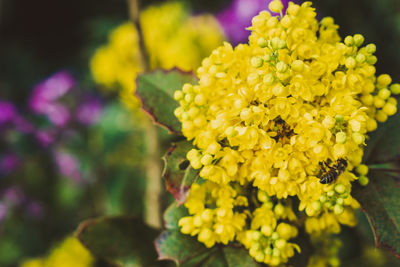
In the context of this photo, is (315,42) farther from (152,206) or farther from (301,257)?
(152,206)

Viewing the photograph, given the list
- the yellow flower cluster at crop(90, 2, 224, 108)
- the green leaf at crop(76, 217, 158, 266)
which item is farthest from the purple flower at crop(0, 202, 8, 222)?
the green leaf at crop(76, 217, 158, 266)

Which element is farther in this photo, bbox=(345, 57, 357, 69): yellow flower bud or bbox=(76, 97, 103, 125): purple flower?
bbox=(76, 97, 103, 125): purple flower

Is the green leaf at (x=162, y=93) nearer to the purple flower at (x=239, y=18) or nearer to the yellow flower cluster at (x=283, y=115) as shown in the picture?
the yellow flower cluster at (x=283, y=115)

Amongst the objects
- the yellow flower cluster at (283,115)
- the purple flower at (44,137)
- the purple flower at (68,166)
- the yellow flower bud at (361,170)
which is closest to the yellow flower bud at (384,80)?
the yellow flower cluster at (283,115)

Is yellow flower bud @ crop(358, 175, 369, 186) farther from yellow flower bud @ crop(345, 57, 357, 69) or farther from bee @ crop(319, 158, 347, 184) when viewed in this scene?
yellow flower bud @ crop(345, 57, 357, 69)

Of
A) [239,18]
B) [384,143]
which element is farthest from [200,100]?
[239,18]

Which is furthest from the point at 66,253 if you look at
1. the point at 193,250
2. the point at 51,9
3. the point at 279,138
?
the point at 51,9

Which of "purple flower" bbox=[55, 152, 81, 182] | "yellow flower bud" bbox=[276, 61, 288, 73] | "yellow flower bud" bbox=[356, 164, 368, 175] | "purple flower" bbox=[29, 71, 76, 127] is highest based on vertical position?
"yellow flower bud" bbox=[276, 61, 288, 73]
